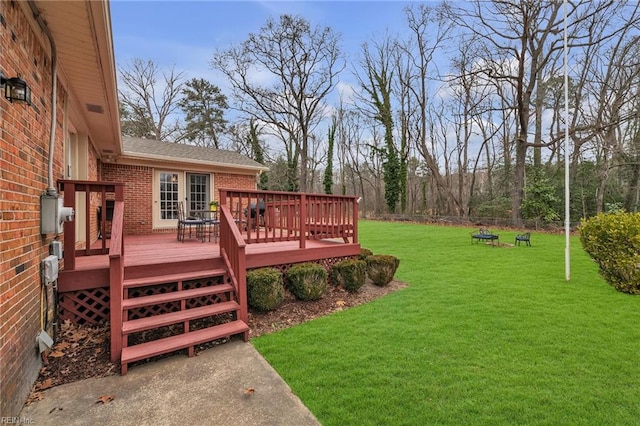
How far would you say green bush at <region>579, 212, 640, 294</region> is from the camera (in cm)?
517

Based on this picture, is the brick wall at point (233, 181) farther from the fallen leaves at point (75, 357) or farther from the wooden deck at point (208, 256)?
the fallen leaves at point (75, 357)

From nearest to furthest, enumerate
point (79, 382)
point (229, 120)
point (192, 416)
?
point (192, 416) < point (79, 382) < point (229, 120)

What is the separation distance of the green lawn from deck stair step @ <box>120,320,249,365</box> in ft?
1.19

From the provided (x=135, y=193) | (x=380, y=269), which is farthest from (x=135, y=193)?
(x=380, y=269)

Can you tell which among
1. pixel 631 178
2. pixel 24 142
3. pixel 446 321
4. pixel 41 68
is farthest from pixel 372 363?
pixel 631 178

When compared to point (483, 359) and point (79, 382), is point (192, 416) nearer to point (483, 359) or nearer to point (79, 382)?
point (79, 382)

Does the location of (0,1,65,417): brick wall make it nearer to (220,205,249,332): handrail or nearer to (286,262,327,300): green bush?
(220,205,249,332): handrail

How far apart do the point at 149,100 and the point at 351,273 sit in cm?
2248

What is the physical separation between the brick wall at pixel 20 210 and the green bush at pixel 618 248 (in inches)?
310

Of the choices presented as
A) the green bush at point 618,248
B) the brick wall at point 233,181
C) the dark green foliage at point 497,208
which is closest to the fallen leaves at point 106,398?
the green bush at point 618,248

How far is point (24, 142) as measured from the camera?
8.14ft

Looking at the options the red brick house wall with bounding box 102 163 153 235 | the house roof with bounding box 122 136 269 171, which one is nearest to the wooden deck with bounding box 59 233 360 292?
the red brick house wall with bounding box 102 163 153 235

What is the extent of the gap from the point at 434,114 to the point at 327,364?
24855 millimetres

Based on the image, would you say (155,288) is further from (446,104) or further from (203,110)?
(446,104)
